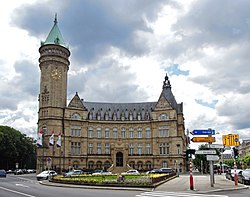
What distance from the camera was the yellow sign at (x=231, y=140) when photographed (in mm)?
29938

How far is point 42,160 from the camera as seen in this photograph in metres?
79.9

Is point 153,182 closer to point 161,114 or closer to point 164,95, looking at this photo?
point 161,114

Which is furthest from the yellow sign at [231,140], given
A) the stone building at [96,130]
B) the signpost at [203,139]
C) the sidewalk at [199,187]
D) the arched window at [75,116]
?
the arched window at [75,116]

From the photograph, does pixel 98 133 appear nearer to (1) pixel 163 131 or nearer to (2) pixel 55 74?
(1) pixel 163 131

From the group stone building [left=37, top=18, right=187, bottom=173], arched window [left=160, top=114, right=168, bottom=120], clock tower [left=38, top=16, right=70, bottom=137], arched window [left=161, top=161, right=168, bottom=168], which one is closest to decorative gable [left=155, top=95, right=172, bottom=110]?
stone building [left=37, top=18, right=187, bottom=173]

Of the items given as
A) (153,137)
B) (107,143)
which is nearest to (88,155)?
(107,143)

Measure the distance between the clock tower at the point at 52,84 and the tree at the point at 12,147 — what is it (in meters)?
14.7

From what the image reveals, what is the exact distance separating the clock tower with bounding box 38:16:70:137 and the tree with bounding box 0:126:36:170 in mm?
14711

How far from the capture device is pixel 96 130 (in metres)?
91.4

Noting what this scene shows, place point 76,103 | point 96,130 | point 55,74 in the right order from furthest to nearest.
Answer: point 96,130 → point 76,103 → point 55,74

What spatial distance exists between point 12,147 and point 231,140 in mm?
77016

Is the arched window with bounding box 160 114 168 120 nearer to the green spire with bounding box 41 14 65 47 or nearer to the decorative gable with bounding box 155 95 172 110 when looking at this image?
the decorative gable with bounding box 155 95 172 110

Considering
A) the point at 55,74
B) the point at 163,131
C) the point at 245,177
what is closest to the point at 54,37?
the point at 55,74

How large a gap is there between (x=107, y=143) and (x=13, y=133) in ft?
99.0
